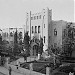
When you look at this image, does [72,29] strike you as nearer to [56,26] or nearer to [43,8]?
[56,26]

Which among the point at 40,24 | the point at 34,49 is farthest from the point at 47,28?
the point at 34,49

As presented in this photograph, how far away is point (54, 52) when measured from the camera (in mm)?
21766

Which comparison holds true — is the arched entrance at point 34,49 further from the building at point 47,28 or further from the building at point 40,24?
the building at point 40,24

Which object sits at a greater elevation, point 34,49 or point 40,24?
point 40,24

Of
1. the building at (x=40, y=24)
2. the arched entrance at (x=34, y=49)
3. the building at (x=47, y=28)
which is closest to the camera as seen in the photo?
the building at (x=47, y=28)

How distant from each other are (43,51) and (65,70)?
1291 cm

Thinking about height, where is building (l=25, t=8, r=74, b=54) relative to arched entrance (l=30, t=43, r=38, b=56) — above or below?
above

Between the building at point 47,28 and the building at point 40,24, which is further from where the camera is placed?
the building at point 40,24

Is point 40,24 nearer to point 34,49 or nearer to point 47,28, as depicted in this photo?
point 47,28

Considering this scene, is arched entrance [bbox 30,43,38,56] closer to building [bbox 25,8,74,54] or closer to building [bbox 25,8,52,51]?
building [bbox 25,8,74,54]

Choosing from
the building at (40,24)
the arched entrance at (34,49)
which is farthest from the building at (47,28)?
the arched entrance at (34,49)

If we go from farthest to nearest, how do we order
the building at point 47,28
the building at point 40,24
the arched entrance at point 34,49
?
the arched entrance at point 34,49 → the building at point 40,24 → the building at point 47,28

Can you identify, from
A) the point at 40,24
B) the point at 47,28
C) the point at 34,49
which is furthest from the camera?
the point at 34,49

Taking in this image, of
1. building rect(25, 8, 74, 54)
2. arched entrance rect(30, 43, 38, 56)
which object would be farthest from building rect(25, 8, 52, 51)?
arched entrance rect(30, 43, 38, 56)
